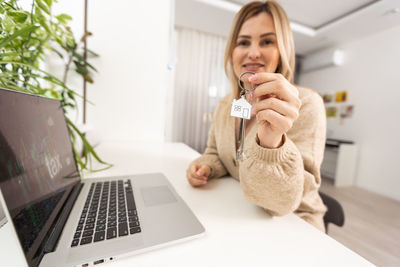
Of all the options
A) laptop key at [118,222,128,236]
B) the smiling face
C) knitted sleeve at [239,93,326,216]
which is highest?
the smiling face

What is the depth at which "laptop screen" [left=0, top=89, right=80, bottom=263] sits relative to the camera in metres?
0.25

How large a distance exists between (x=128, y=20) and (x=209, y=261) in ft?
5.36

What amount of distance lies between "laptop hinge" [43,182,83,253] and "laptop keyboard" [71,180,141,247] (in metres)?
0.03

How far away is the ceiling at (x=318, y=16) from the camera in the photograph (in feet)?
7.02

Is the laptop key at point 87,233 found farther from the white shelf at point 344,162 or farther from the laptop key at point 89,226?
the white shelf at point 344,162

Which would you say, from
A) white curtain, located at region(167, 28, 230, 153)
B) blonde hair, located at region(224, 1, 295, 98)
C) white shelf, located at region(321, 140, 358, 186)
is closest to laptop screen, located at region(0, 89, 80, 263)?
blonde hair, located at region(224, 1, 295, 98)

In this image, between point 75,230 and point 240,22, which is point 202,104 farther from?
point 75,230

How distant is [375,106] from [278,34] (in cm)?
308

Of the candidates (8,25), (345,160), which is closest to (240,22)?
(8,25)

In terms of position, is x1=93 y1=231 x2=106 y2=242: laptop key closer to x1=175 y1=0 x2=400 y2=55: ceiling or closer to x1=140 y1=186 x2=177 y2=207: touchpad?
x1=140 y1=186 x2=177 y2=207: touchpad

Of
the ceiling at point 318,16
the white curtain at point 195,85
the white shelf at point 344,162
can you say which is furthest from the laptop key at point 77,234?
the white shelf at point 344,162

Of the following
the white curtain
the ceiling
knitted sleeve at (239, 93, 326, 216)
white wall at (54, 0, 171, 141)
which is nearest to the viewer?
knitted sleeve at (239, 93, 326, 216)

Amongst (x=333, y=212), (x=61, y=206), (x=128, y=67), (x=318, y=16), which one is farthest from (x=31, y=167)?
(x=318, y=16)

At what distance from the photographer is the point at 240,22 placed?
716 mm
